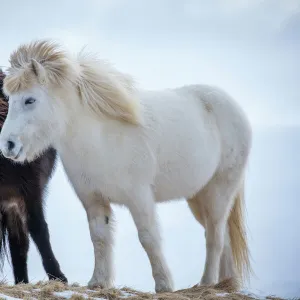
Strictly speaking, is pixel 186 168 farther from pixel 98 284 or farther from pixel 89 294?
pixel 89 294

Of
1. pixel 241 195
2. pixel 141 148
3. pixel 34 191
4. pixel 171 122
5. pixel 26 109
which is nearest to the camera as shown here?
pixel 26 109

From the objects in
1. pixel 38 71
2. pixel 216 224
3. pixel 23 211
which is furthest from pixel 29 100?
pixel 216 224

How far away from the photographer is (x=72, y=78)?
6453 millimetres

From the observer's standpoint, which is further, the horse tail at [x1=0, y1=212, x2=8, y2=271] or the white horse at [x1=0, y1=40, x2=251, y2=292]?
the horse tail at [x1=0, y1=212, x2=8, y2=271]

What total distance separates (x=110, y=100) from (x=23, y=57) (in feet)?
3.12

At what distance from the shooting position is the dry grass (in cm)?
568

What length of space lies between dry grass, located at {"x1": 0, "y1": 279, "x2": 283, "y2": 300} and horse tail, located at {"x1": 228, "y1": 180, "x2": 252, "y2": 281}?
1.17 meters

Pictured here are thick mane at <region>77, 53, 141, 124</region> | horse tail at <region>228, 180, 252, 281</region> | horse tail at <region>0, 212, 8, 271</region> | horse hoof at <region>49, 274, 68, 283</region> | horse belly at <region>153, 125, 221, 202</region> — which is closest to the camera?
thick mane at <region>77, 53, 141, 124</region>

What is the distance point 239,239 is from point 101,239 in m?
2.26

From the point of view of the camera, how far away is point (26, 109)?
617cm

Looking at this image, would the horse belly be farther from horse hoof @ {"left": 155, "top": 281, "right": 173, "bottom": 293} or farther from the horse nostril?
the horse nostril

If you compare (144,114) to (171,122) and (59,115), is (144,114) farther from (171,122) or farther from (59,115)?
(59,115)

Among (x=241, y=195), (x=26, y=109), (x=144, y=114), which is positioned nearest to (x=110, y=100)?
(x=144, y=114)

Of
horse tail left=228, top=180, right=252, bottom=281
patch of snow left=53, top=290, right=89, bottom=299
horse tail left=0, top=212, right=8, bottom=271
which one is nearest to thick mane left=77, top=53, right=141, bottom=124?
patch of snow left=53, top=290, right=89, bottom=299
